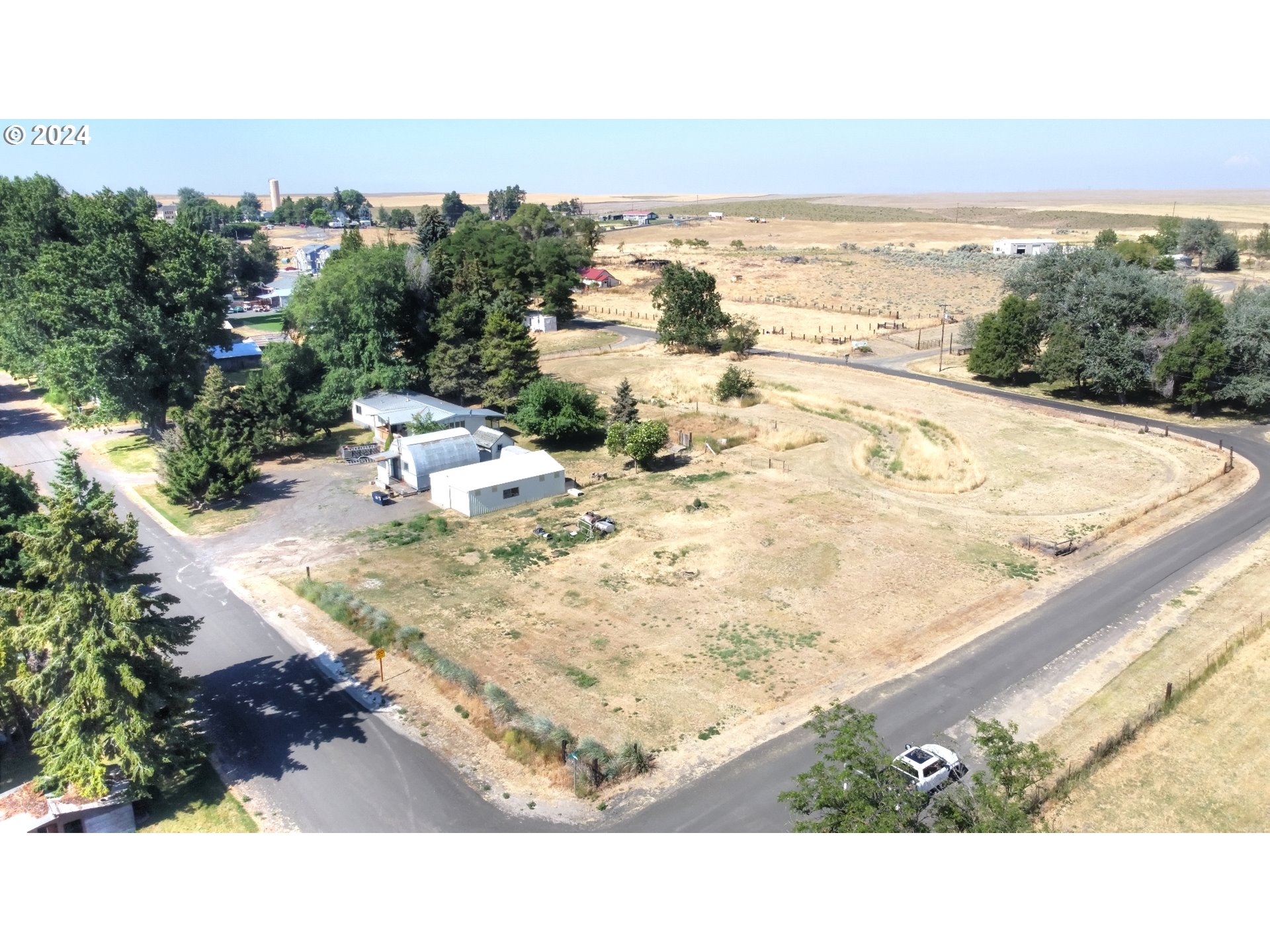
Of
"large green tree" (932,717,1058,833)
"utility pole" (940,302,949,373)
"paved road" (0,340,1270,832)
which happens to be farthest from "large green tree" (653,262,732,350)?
"large green tree" (932,717,1058,833)

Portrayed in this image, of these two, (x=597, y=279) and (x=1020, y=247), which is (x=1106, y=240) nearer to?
(x=1020, y=247)

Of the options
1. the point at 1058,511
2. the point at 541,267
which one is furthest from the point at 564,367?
the point at 1058,511

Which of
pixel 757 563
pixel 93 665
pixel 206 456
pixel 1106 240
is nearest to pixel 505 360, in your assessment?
pixel 206 456

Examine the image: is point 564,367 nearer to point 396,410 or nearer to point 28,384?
point 396,410

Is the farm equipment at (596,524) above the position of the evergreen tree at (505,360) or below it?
below

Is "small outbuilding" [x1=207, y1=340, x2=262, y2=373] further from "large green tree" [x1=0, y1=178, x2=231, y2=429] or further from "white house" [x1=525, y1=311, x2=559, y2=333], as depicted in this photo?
"white house" [x1=525, y1=311, x2=559, y2=333]

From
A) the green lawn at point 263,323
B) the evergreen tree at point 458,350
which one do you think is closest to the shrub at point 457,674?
the evergreen tree at point 458,350

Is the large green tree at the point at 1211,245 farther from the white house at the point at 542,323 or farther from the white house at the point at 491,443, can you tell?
the white house at the point at 491,443
